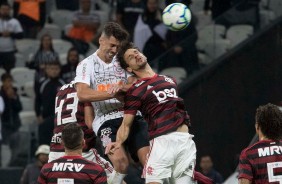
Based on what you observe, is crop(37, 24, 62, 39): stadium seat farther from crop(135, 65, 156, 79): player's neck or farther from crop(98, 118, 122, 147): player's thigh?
crop(135, 65, 156, 79): player's neck

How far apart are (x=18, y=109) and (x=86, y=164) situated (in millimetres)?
8447

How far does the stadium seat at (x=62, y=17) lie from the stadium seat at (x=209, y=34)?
480 centimetres

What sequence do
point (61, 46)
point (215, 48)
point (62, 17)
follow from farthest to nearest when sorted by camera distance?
1. point (62, 17)
2. point (61, 46)
3. point (215, 48)

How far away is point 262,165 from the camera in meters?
10.8

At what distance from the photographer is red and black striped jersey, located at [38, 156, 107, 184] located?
1109cm

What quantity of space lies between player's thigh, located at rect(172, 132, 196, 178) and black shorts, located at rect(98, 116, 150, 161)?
0.50m

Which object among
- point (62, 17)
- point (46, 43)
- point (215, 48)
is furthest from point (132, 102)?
point (62, 17)

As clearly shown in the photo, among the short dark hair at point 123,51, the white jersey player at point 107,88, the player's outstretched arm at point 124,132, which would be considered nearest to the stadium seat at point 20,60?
the white jersey player at point 107,88

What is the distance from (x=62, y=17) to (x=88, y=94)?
34.0 feet

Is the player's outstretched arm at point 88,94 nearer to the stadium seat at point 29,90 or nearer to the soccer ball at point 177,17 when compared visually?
the soccer ball at point 177,17

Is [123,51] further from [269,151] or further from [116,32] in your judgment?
[269,151]

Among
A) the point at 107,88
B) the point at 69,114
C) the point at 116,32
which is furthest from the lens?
the point at 69,114

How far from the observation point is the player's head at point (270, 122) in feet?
35.6

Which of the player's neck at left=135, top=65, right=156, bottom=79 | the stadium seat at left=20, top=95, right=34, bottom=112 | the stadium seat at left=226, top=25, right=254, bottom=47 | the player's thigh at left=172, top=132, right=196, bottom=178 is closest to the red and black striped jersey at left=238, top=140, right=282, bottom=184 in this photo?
the player's thigh at left=172, top=132, right=196, bottom=178
